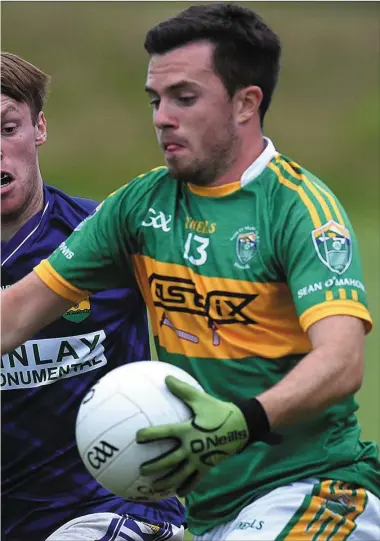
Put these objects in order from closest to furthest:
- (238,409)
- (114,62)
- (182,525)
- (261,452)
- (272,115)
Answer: (238,409), (261,452), (182,525), (272,115), (114,62)

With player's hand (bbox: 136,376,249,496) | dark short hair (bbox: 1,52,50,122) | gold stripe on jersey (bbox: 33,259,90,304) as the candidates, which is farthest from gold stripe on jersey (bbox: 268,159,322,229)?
dark short hair (bbox: 1,52,50,122)

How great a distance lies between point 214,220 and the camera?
15.7 feet

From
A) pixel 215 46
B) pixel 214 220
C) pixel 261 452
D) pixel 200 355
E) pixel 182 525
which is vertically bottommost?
pixel 182 525

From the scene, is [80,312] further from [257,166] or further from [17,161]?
[257,166]

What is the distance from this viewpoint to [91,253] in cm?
501

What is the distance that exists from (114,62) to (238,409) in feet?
65.8

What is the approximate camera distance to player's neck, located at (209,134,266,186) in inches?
189

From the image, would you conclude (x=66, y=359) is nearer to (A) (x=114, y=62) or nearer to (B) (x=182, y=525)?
(B) (x=182, y=525)

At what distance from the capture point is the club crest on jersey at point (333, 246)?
4.45m

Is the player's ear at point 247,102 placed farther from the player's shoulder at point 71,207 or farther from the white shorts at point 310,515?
the player's shoulder at point 71,207

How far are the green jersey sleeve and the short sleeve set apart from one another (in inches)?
26.9

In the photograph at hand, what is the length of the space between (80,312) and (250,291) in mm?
1535

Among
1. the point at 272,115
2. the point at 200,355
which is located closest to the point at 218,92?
the point at 200,355

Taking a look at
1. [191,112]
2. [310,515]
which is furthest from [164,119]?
[310,515]
